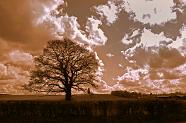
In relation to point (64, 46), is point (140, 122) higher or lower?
lower

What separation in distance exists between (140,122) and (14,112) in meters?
18.7

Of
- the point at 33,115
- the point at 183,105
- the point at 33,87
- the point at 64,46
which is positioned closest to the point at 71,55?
the point at 64,46

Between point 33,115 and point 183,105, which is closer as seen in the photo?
point 33,115

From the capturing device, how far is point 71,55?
80250 mm

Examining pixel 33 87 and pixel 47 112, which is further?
pixel 33 87

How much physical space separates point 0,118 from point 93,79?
16.7 meters

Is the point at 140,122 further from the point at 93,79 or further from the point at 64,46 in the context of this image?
the point at 64,46

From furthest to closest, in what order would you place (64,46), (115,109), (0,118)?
(64,46), (115,109), (0,118)

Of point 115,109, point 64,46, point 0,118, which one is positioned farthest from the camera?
point 64,46

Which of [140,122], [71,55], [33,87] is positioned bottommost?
[140,122]

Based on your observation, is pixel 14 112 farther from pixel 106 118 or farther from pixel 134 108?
pixel 134 108

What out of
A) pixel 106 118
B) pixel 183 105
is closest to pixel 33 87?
pixel 106 118

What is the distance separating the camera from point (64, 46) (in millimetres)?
81062

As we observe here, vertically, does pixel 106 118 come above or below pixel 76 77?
below
